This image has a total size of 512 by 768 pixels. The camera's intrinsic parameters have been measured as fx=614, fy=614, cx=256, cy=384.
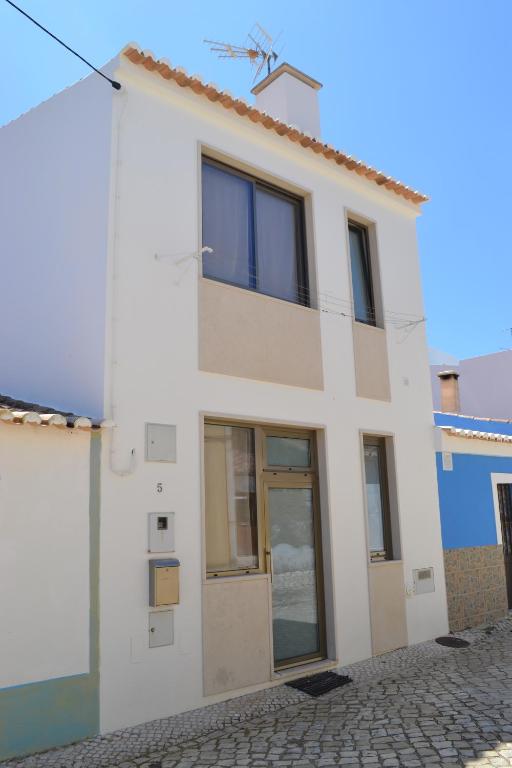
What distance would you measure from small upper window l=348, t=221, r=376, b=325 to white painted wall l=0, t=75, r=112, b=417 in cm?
418

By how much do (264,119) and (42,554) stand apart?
5785mm

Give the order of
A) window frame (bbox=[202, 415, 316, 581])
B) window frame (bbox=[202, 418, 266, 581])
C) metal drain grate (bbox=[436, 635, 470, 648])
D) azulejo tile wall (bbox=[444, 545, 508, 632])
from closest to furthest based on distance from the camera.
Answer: window frame (bbox=[202, 418, 266, 581])
window frame (bbox=[202, 415, 316, 581])
metal drain grate (bbox=[436, 635, 470, 648])
azulejo tile wall (bbox=[444, 545, 508, 632])

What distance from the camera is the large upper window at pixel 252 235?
292 inches

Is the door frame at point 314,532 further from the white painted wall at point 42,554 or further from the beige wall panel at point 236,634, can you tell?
the white painted wall at point 42,554

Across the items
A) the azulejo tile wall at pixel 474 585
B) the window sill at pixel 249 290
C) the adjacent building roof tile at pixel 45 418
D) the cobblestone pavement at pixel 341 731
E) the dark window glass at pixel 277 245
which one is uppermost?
the dark window glass at pixel 277 245

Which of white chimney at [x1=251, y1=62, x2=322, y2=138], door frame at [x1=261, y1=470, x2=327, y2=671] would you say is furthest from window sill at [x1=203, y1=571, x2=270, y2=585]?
white chimney at [x1=251, y1=62, x2=322, y2=138]

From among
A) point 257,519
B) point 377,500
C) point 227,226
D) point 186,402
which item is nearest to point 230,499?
point 257,519

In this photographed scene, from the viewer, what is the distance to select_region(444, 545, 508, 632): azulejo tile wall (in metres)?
9.57

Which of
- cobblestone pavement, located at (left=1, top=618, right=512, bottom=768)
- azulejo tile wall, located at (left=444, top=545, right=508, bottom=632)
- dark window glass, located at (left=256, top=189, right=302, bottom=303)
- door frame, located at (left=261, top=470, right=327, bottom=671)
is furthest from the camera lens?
azulejo tile wall, located at (left=444, top=545, right=508, bottom=632)

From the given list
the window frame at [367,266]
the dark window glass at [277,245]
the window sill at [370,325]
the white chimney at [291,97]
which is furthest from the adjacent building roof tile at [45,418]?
the white chimney at [291,97]

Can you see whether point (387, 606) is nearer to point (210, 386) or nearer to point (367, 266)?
point (210, 386)

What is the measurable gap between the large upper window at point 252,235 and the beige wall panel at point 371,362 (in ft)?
3.50

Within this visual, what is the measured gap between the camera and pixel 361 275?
9469mm

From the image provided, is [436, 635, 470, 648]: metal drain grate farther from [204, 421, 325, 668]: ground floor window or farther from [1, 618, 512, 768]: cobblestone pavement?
[204, 421, 325, 668]: ground floor window
